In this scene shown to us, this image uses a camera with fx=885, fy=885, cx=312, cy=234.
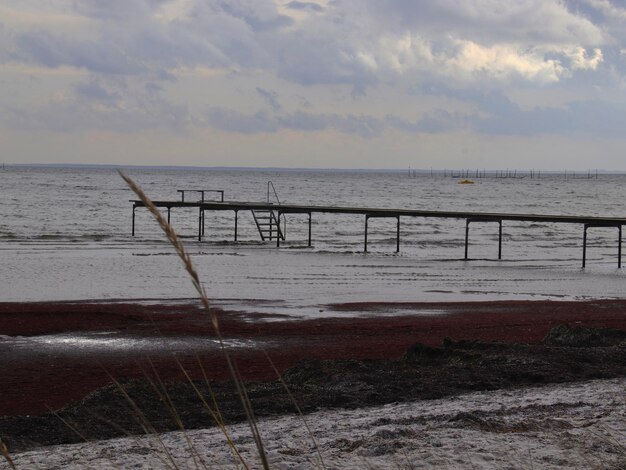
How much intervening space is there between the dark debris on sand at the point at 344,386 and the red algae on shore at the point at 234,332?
42cm

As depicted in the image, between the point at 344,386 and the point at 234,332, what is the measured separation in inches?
181

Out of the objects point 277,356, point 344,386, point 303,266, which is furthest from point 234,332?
point 303,266

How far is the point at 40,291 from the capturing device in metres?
17.6

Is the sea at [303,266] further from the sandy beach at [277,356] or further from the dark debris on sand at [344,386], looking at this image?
the dark debris on sand at [344,386]

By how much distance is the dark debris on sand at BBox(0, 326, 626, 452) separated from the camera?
21.3ft

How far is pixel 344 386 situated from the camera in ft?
25.2

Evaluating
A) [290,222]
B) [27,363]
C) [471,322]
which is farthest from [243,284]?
[290,222]

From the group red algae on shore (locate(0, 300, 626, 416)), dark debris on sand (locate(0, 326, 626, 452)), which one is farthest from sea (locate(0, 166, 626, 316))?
dark debris on sand (locate(0, 326, 626, 452))

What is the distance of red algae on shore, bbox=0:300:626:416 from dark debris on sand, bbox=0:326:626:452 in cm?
42

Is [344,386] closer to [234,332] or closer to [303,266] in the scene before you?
[234,332]

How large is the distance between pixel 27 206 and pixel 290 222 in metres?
20.7

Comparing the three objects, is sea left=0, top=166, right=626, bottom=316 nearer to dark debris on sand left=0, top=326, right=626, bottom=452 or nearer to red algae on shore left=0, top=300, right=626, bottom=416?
red algae on shore left=0, top=300, right=626, bottom=416

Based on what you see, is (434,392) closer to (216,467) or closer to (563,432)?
(563,432)

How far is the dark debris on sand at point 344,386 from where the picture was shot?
6.49 metres
